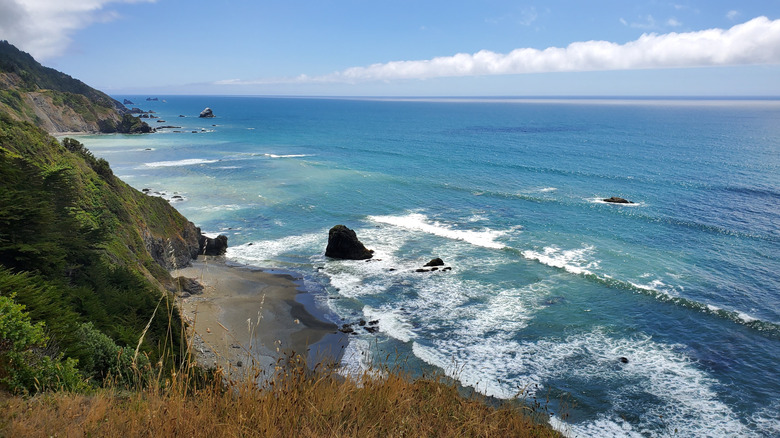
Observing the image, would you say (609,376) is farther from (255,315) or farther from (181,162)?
(181,162)

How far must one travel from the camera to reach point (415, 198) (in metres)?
57.1

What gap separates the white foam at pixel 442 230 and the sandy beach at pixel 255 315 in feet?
52.5

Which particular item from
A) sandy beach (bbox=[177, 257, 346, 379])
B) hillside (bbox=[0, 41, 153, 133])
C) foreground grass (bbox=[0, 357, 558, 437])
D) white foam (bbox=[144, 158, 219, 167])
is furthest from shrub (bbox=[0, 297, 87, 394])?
hillside (bbox=[0, 41, 153, 133])

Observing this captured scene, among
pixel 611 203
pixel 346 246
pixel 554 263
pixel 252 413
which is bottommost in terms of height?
pixel 554 263

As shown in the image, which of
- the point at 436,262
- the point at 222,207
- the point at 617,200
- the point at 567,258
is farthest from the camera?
the point at 222,207

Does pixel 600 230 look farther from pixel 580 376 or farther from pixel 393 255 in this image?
pixel 580 376

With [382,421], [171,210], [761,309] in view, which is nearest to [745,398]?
[761,309]

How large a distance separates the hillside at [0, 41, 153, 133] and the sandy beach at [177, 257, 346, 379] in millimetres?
65210

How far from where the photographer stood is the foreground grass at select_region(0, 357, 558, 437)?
4.55 metres

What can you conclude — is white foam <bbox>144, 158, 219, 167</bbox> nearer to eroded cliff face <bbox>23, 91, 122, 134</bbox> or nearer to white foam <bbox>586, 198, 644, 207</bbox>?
eroded cliff face <bbox>23, 91, 122, 134</bbox>

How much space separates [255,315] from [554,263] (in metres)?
23.0

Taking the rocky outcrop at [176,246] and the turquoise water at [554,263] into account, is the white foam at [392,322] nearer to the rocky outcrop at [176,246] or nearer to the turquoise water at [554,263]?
the turquoise water at [554,263]

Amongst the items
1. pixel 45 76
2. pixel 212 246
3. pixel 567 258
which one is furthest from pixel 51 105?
pixel 567 258

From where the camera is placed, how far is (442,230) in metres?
44.5
